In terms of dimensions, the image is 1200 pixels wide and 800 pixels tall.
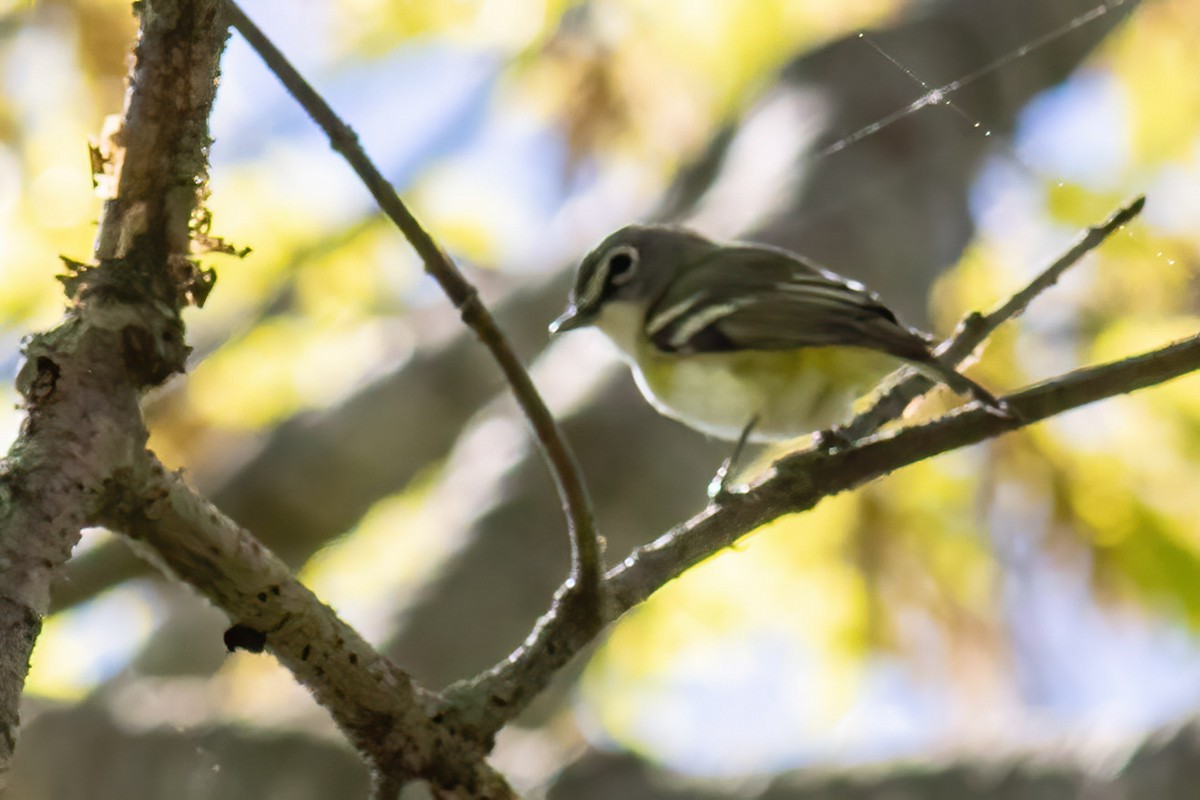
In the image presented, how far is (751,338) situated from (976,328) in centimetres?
43

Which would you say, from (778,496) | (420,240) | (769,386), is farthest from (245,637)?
(769,386)

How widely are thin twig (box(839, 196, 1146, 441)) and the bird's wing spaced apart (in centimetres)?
6

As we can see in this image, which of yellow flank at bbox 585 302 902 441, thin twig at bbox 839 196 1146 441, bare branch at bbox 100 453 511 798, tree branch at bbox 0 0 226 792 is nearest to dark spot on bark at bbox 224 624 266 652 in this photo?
bare branch at bbox 100 453 511 798

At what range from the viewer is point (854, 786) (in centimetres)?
295

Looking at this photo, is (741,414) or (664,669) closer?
(741,414)

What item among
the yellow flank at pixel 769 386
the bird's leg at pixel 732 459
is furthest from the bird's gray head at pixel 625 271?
the bird's leg at pixel 732 459

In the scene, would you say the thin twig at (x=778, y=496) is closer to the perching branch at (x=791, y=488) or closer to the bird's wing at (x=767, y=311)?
the perching branch at (x=791, y=488)

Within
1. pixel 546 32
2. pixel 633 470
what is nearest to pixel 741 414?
pixel 633 470

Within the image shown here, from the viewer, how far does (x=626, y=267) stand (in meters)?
2.80

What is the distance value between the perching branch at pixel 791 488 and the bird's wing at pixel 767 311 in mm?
249

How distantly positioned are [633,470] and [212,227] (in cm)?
180

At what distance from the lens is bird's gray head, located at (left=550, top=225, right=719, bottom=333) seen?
274cm

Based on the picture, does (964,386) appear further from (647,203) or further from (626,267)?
(647,203)

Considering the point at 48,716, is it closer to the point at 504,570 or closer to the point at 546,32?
the point at 504,570
